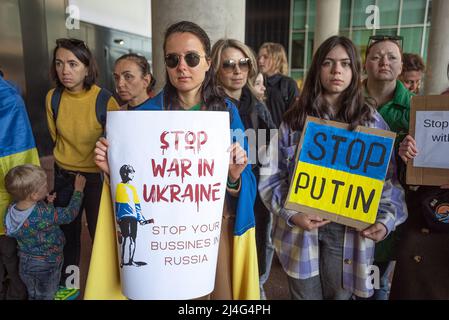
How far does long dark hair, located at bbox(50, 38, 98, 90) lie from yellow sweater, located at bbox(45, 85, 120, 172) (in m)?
0.06

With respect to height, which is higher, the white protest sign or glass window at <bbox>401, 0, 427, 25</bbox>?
glass window at <bbox>401, 0, 427, 25</bbox>

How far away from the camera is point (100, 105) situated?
214cm

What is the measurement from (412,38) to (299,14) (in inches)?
226

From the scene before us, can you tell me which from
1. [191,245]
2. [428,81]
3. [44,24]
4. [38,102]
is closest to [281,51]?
[428,81]

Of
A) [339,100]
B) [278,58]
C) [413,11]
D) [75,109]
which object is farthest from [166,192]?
[413,11]

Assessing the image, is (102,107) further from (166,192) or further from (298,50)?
(298,50)

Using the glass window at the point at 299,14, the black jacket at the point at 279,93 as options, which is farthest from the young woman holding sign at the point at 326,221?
the glass window at the point at 299,14

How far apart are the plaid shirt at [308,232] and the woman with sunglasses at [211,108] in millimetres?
187

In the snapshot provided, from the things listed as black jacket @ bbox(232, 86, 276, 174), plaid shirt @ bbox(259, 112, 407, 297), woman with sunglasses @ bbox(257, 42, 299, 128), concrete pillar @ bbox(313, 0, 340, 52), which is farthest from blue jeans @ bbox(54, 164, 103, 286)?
concrete pillar @ bbox(313, 0, 340, 52)

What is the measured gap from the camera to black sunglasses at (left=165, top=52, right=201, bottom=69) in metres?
1.50

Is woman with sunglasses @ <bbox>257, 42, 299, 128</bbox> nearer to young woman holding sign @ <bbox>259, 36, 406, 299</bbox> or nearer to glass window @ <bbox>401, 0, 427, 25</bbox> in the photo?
young woman holding sign @ <bbox>259, 36, 406, 299</bbox>

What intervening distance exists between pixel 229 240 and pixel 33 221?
4.10 ft

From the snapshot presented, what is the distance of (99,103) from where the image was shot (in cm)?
215

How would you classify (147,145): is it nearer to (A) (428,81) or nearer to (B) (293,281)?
(B) (293,281)
